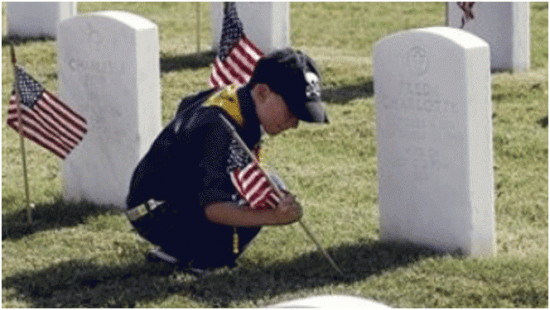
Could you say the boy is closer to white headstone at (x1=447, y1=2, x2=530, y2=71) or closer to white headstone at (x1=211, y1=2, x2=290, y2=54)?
white headstone at (x1=447, y1=2, x2=530, y2=71)

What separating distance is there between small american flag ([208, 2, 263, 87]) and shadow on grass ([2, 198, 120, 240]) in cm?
123

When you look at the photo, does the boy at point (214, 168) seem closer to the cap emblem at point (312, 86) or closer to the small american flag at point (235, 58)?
the cap emblem at point (312, 86)

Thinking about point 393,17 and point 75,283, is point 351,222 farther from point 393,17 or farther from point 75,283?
point 393,17

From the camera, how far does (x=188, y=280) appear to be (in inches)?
303

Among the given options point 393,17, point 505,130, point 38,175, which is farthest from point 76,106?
point 393,17

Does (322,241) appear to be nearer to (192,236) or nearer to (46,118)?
(192,236)

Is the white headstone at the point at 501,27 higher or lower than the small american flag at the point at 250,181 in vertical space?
lower

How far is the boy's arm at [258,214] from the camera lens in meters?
7.44

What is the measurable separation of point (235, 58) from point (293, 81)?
1.34 m

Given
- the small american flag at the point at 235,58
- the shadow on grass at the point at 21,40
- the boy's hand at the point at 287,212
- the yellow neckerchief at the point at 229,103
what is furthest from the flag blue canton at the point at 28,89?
Answer: the shadow on grass at the point at 21,40

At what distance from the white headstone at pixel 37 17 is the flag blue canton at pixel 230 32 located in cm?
771

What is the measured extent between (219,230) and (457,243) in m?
1.32

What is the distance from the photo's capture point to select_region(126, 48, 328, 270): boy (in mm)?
7445

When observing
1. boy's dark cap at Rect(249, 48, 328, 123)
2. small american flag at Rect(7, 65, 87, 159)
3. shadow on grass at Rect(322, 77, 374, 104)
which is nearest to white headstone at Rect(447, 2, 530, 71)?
shadow on grass at Rect(322, 77, 374, 104)
